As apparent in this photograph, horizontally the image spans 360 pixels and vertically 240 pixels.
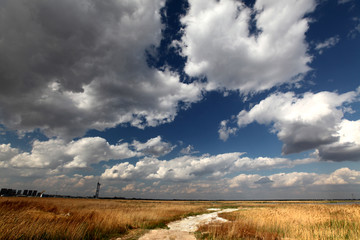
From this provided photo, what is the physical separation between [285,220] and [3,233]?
19.8 m

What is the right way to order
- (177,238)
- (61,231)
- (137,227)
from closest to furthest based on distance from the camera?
1. (61,231)
2. (177,238)
3. (137,227)

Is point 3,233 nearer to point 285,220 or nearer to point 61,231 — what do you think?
point 61,231

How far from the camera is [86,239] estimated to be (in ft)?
35.0

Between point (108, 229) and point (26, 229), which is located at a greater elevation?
point (26, 229)

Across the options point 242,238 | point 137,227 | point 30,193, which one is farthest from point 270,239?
point 30,193

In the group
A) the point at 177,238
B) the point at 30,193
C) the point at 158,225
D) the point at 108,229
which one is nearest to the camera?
the point at 177,238

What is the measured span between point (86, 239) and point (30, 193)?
496ft

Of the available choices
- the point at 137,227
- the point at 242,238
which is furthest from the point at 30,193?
the point at 242,238

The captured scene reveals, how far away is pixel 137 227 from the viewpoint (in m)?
16.8

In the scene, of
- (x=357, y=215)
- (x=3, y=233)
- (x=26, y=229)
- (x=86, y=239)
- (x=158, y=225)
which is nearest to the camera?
(x=3, y=233)

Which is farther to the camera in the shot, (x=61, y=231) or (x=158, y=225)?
(x=158, y=225)

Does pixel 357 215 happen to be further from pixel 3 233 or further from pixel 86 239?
pixel 3 233

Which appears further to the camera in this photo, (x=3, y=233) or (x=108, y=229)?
(x=108, y=229)

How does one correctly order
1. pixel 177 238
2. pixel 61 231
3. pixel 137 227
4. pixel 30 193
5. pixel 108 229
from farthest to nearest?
1. pixel 30 193
2. pixel 137 227
3. pixel 108 229
4. pixel 177 238
5. pixel 61 231
